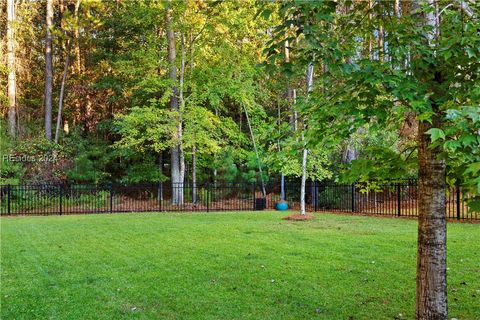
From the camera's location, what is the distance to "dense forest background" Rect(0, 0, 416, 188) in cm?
1689

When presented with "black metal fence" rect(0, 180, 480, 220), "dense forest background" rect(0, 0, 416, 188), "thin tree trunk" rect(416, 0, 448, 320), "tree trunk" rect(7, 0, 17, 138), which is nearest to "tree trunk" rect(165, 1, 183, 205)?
"black metal fence" rect(0, 180, 480, 220)

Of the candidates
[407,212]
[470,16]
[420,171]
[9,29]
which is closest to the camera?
[470,16]

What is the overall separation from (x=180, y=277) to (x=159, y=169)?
16.5 m

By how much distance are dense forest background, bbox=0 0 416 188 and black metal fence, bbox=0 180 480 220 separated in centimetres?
92

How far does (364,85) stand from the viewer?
279 centimetres

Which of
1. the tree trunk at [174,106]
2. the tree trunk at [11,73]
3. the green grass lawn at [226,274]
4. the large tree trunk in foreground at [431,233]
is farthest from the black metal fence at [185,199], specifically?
the large tree trunk in foreground at [431,233]

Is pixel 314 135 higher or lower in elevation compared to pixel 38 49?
lower

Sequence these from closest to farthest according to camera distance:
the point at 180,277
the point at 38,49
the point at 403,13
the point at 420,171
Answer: the point at 420,171 → the point at 403,13 → the point at 180,277 → the point at 38,49

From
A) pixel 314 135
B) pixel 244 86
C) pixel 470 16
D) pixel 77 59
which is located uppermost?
pixel 77 59

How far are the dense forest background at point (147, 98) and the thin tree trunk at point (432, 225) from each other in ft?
33.0

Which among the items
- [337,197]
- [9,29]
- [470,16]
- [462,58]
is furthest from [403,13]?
[9,29]

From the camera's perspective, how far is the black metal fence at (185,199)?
48.4 ft

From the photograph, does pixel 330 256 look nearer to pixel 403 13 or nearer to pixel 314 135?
pixel 314 135

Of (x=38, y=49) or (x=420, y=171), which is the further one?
(x=38, y=49)
